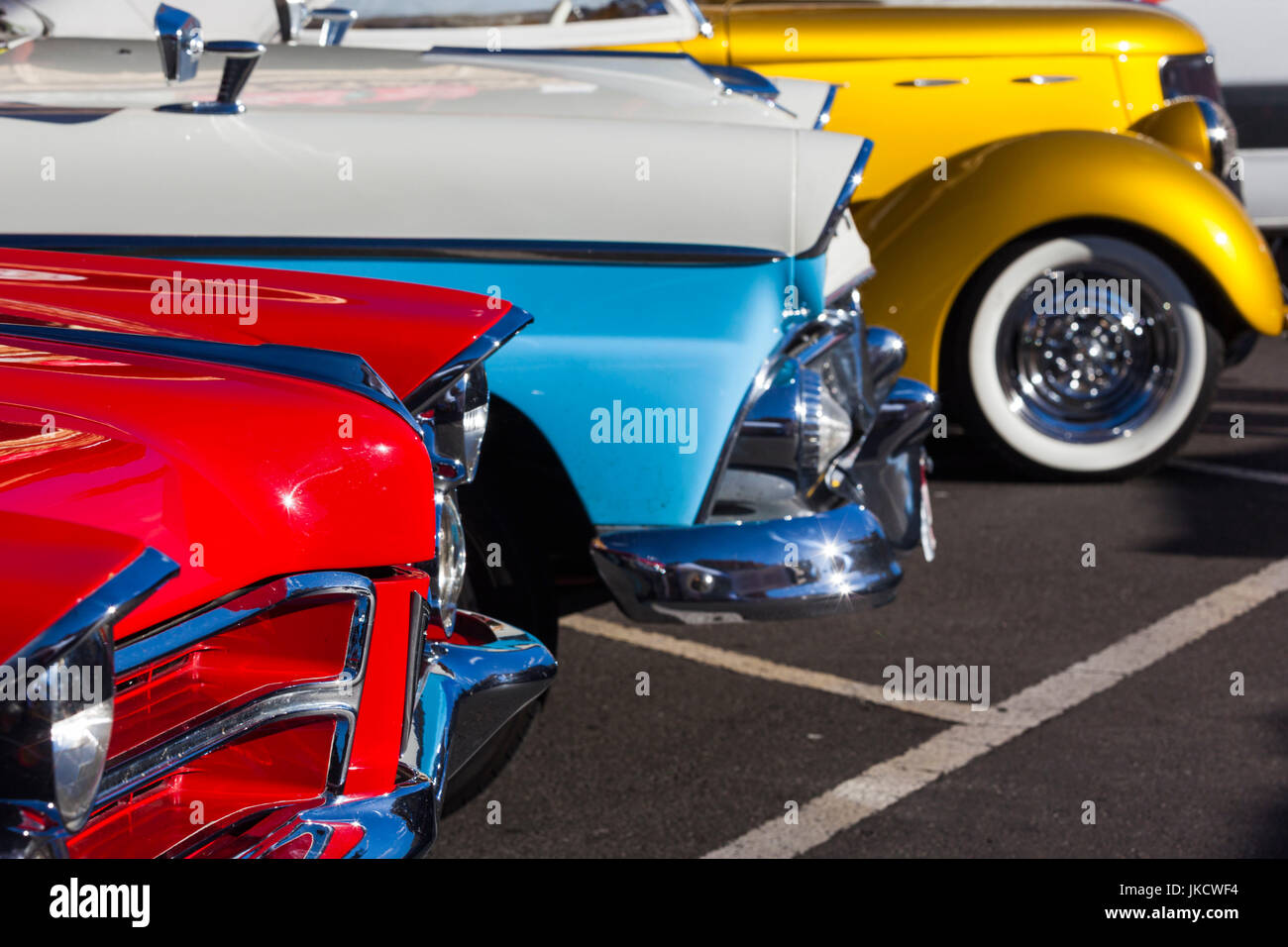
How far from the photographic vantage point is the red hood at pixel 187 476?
143cm

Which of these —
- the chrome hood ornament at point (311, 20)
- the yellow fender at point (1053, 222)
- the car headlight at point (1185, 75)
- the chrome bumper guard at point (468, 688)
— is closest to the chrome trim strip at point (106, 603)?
the chrome bumper guard at point (468, 688)

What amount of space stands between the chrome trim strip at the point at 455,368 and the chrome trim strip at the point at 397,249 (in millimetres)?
617

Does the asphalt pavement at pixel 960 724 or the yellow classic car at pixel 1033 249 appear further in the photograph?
the yellow classic car at pixel 1033 249

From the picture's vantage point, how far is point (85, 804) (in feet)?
4.60

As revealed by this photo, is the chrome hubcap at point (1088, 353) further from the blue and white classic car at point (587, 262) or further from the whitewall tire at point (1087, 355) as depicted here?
the blue and white classic car at point (587, 262)

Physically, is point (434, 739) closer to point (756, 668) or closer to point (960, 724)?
point (960, 724)

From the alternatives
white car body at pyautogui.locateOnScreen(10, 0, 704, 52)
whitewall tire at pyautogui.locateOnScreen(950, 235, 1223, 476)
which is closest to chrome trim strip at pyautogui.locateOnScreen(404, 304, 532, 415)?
white car body at pyautogui.locateOnScreen(10, 0, 704, 52)

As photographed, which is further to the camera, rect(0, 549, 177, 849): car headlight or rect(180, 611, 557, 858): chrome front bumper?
rect(180, 611, 557, 858): chrome front bumper

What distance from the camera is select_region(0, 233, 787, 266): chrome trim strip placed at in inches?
104

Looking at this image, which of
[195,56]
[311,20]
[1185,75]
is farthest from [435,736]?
[1185,75]

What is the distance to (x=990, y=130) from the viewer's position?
19.6 ft

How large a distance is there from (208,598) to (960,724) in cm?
224

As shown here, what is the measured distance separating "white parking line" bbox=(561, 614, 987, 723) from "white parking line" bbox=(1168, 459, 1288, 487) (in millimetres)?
2680

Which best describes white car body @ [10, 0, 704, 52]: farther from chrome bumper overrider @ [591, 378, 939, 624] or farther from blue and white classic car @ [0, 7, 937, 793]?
chrome bumper overrider @ [591, 378, 939, 624]
